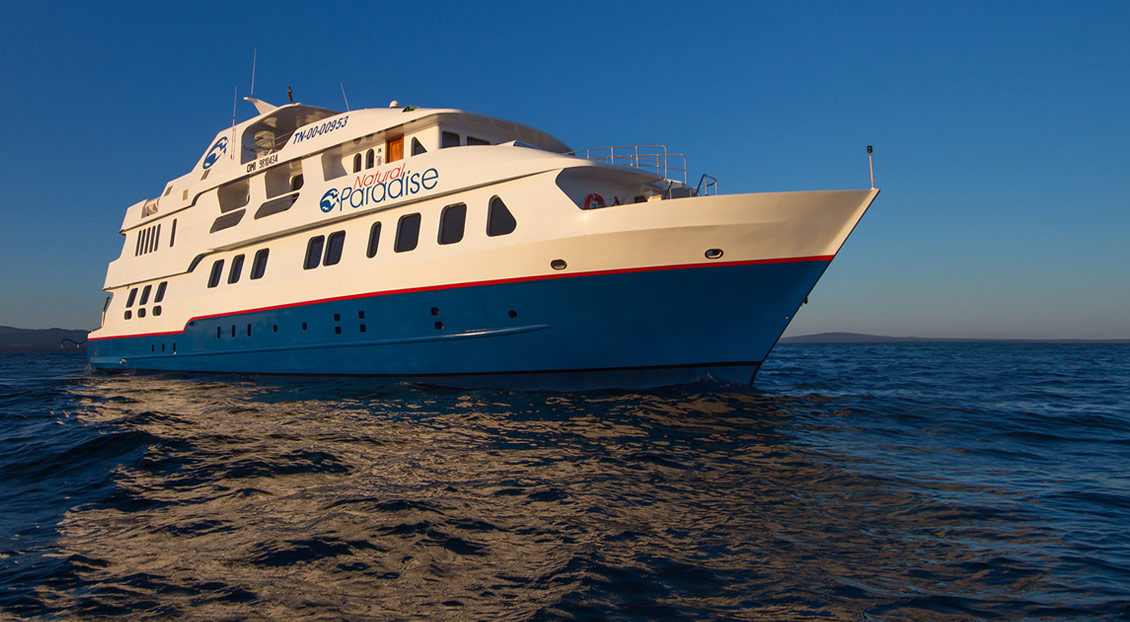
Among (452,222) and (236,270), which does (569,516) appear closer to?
(452,222)

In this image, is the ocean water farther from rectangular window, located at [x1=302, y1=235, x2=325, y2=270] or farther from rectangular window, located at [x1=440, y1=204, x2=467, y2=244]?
rectangular window, located at [x1=302, y1=235, x2=325, y2=270]

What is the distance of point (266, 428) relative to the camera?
7.29 metres

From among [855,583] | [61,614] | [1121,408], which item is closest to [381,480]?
[61,614]

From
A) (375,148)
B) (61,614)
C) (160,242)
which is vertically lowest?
(61,614)

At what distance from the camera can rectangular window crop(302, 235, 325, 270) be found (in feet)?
39.2

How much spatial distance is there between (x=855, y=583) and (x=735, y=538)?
74 centimetres

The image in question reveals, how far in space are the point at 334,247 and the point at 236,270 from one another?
13.4 ft

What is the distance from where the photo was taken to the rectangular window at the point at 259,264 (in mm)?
13219

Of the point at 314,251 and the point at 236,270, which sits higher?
the point at 314,251

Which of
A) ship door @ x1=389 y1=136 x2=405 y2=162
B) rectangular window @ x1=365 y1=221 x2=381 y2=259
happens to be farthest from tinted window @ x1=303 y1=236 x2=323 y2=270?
ship door @ x1=389 y1=136 x2=405 y2=162

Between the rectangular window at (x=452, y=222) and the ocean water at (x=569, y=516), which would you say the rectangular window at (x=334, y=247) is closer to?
the rectangular window at (x=452, y=222)

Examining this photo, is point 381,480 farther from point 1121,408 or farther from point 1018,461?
point 1121,408

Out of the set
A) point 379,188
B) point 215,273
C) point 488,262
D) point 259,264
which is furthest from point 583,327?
point 215,273

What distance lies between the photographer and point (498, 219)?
940cm
